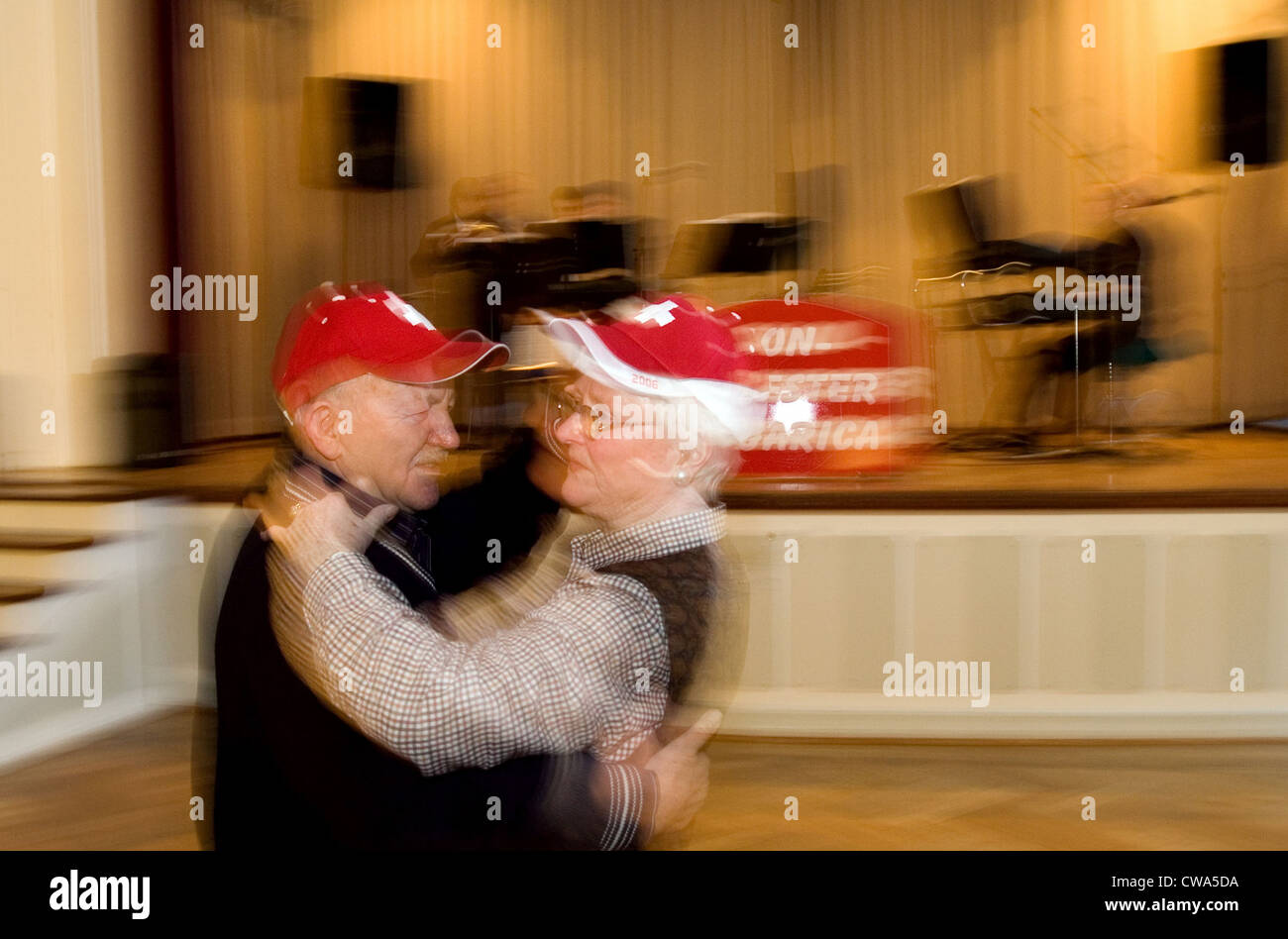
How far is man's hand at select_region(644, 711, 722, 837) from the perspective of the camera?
1118 millimetres

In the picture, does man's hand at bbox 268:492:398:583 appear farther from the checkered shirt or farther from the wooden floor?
the wooden floor

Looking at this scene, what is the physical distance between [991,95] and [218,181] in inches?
186

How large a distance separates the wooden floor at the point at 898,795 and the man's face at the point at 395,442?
145cm

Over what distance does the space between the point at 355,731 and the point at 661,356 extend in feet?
1.51

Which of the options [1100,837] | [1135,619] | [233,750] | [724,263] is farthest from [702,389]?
[724,263]

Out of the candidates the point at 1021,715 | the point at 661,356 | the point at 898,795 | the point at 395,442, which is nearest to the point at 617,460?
the point at 661,356

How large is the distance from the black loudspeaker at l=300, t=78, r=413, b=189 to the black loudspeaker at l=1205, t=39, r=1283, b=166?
3.86m

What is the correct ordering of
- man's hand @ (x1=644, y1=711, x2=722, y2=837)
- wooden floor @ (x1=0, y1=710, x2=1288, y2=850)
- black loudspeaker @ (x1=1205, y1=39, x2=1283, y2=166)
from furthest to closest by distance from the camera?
black loudspeaker @ (x1=1205, y1=39, x2=1283, y2=166), wooden floor @ (x1=0, y1=710, x2=1288, y2=850), man's hand @ (x1=644, y1=711, x2=722, y2=837)

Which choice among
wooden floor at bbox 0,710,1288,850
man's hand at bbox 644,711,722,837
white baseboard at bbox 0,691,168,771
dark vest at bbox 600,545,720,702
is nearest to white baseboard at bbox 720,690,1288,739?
wooden floor at bbox 0,710,1288,850

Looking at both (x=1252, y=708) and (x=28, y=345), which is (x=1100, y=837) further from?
(x=28, y=345)

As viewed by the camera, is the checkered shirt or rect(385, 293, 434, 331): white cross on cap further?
rect(385, 293, 434, 331): white cross on cap

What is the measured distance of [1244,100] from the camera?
5492 mm

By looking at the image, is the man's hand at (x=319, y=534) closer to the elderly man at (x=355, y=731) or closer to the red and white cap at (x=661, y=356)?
the elderly man at (x=355, y=731)
